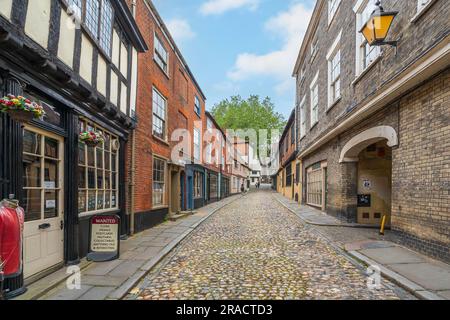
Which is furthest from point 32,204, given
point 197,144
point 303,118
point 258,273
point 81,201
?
point 303,118

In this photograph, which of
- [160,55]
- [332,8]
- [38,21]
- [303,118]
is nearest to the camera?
[38,21]

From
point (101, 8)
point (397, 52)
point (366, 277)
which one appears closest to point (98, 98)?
point (101, 8)

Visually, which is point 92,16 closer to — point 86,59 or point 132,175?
point 86,59

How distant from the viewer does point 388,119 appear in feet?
26.8

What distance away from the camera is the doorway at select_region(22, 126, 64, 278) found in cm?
472

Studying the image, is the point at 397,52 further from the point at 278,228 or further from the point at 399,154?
the point at 278,228

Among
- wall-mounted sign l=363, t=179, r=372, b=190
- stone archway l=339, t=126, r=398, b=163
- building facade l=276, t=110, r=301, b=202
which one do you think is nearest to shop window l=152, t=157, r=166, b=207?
stone archway l=339, t=126, r=398, b=163

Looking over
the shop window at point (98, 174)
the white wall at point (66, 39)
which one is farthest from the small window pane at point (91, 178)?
the white wall at point (66, 39)

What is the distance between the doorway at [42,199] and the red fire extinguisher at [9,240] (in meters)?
0.62

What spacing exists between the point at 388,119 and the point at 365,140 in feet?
4.80

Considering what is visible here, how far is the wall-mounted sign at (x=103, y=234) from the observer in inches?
247

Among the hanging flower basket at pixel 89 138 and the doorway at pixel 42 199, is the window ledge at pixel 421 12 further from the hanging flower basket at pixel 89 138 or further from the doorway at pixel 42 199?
the doorway at pixel 42 199

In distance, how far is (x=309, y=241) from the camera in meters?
8.45

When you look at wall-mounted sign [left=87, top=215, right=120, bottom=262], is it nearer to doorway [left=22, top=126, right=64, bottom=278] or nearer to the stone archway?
doorway [left=22, top=126, right=64, bottom=278]
